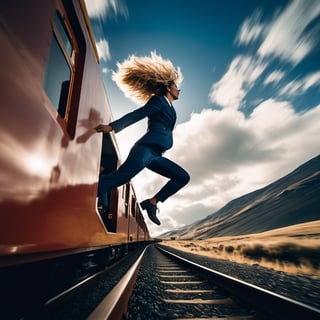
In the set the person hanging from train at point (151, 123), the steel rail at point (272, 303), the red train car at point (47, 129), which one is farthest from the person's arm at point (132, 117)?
the steel rail at point (272, 303)

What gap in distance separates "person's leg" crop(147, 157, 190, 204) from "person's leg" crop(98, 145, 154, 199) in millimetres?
220

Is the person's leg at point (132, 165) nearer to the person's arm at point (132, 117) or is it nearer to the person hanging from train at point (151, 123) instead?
the person hanging from train at point (151, 123)

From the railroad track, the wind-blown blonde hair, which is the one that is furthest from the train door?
the railroad track

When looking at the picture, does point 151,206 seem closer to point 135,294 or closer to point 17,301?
point 135,294

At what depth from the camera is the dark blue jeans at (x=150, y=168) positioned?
285 centimetres

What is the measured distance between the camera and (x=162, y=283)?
11.2 feet

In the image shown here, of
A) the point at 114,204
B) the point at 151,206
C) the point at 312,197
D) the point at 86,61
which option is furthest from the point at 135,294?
the point at 312,197

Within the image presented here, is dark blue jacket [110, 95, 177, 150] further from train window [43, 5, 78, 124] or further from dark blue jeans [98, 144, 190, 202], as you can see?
train window [43, 5, 78, 124]

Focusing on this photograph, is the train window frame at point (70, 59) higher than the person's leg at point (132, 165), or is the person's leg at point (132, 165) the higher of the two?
the train window frame at point (70, 59)

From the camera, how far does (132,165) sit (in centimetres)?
284

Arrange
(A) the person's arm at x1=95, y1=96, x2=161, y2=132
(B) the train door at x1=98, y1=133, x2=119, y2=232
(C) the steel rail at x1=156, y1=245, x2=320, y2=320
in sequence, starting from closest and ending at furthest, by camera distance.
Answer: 1. (C) the steel rail at x1=156, y1=245, x2=320, y2=320
2. (A) the person's arm at x1=95, y1=96, x2=161, y2=132
3. (B) the train door at x1=98, y1=133, x2=119, y2=232

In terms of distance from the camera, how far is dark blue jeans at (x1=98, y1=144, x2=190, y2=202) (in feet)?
9.36

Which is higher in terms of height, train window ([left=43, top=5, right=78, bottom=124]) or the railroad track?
train window ([left=43, top=5, right=78, bottom=124])

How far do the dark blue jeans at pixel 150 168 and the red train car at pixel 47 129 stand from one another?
227 mm
